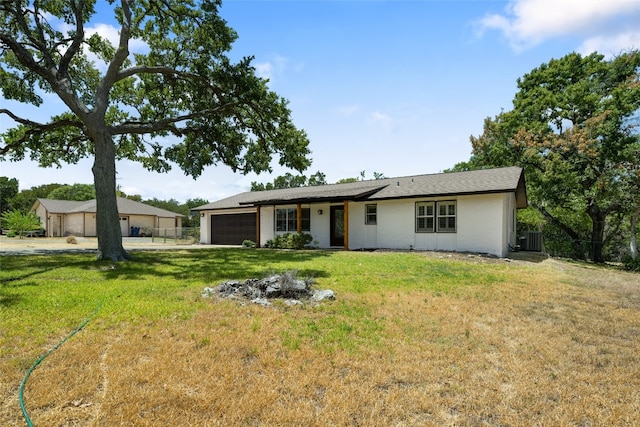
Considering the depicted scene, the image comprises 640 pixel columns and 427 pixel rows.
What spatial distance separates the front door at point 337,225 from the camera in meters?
18.6

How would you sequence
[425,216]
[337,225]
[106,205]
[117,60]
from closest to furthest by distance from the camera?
[106,205] < [117,60] < [425,216] < [337,225]

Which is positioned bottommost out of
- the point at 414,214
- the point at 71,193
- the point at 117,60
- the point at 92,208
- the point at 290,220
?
the point at 290,220

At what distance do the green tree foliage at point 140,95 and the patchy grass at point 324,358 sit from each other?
295 inches

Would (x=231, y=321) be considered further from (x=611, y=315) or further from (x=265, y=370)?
(x=611, y=315)

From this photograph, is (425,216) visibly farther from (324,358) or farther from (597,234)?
(324,358)

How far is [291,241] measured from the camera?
59.9 feet

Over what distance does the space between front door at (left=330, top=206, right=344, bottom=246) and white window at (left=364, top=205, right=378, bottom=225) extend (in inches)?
54.2

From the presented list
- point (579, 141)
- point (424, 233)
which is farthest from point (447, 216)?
point (579, 141)

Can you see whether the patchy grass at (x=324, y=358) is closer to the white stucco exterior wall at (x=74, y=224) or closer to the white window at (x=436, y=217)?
the white window at (x=436, y=217)

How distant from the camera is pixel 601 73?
19828mm

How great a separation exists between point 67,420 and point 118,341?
1.60m

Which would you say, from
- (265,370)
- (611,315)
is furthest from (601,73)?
(265,370)

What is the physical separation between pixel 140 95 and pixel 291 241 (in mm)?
9854

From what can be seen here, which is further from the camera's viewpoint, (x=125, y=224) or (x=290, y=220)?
(x=125, y=224)
